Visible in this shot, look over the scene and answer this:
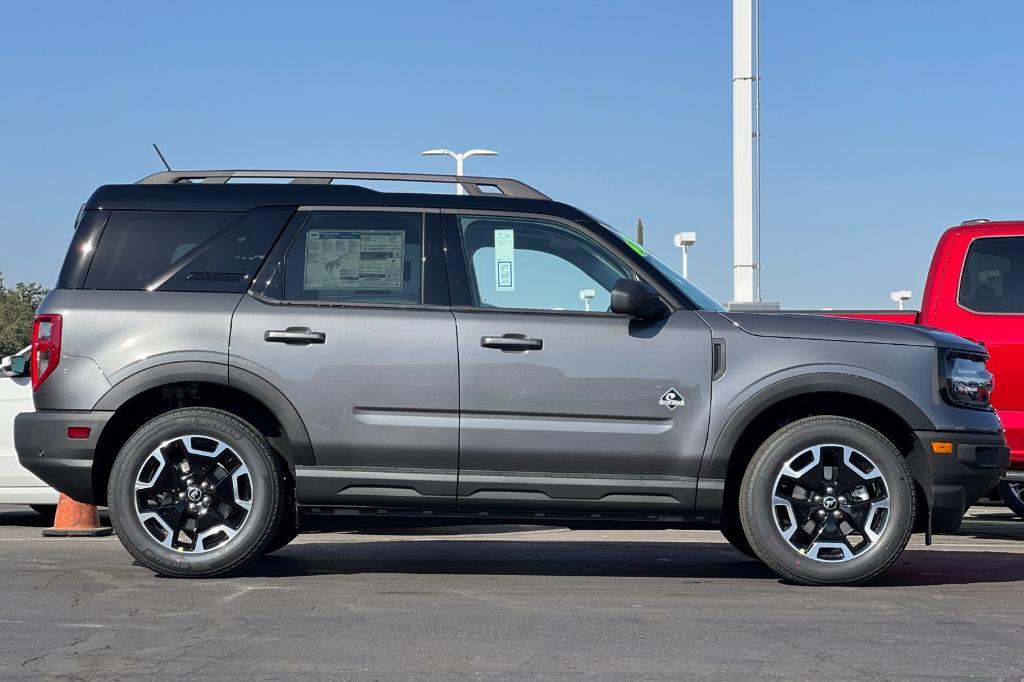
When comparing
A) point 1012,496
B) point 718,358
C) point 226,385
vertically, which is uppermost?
point 718,358

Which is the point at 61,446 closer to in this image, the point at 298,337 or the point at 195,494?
the point at 195,494

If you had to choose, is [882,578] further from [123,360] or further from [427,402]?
[123,360]

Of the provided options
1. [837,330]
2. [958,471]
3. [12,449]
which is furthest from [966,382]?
[12,449]

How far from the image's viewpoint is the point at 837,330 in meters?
6.71

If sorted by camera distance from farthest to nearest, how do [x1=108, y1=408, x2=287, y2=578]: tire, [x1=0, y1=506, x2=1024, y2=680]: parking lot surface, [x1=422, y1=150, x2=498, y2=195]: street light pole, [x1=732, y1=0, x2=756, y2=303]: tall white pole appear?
[x1=422, y1=150, x2=498, y2=195]: street light pole → [x1=732, y1=0, x2=756, y2=303]: tall white pole → [x1=108, y1=408, x2=287, y2=578]: tire → [x1=0, y1=506, x2=1024, y2=680]: parking lot surface

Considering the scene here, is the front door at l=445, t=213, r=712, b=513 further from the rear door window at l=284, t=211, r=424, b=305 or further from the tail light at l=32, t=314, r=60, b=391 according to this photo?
the tail light at l=32, t=314, r=60, b=391

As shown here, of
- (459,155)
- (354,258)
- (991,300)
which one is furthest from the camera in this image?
(459,155)

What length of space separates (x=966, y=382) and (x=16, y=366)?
6.52m

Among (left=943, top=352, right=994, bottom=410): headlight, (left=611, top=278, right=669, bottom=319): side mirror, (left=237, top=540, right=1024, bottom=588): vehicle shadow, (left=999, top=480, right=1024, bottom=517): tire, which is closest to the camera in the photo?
(left=611, top=278, right=669, bottom=319): side mirror

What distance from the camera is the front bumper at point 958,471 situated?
6.62 meters

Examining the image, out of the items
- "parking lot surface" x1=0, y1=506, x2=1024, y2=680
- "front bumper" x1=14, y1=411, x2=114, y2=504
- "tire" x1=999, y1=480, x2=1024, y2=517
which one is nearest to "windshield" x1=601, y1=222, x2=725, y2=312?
"parking lot surface" x1=0, y1=506, x2=1024, y2=680

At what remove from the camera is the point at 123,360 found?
666cm

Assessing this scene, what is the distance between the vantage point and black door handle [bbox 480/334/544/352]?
656 centimetres

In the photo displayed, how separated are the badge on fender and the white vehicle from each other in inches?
205
